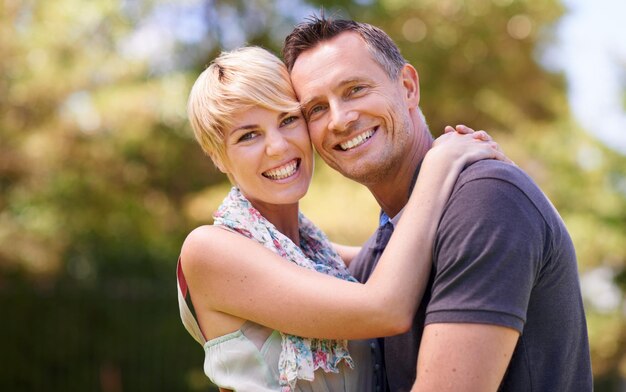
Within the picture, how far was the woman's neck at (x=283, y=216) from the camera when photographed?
106 inches

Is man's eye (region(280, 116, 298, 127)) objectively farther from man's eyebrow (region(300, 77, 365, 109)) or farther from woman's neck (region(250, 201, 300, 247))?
woman's neck (region(250, 201, 300, 247))

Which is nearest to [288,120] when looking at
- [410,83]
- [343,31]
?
[343,31]

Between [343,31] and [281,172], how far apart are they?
49 cm

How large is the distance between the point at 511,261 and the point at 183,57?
360 inches

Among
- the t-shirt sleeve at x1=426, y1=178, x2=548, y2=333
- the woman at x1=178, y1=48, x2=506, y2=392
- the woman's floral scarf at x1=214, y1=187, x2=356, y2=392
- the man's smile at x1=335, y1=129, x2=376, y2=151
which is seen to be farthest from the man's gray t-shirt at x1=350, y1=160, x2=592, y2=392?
the man's smile at x1=335, y1=129, x2=376, y2=151

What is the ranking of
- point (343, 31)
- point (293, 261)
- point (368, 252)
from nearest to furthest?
point (293, 261) < point (343, 31) < point (368, 252)

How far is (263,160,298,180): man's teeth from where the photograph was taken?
8.52ft

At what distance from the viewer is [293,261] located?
2.41 meters

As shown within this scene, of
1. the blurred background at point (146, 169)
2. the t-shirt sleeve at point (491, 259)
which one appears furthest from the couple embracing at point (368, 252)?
the blurred background at point (146, 169)

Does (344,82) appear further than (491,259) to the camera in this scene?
Yes

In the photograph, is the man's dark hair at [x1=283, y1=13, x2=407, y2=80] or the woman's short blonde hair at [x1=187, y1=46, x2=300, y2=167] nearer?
the woman's short blonde hair at [x1=187, y1=46, x2=300, y2=167]

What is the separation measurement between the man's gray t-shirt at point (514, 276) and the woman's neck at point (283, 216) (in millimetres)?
665

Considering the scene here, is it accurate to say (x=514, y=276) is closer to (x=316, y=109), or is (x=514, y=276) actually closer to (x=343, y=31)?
(x=316, y=109)

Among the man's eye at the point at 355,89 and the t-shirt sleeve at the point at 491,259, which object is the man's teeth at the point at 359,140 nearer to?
the man's eye at the point at 355,89
